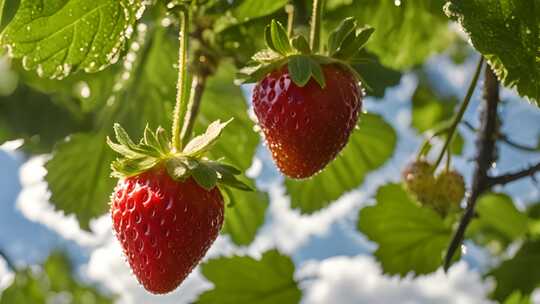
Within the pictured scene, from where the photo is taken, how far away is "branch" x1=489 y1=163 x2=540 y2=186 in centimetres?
138

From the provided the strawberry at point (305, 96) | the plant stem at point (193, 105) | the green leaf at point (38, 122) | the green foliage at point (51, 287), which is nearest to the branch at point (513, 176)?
the strawberry at point (305, 96)

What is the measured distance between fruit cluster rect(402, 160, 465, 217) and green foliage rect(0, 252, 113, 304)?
148cm

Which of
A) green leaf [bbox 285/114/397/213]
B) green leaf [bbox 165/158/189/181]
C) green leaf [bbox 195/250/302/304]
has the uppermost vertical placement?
green leaf [bbox 165/158/189/181]

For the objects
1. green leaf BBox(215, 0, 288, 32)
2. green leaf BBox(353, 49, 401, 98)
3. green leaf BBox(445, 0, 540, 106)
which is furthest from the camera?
green leaf BBox(353, 49, 401, 98)

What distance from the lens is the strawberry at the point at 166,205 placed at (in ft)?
3.64

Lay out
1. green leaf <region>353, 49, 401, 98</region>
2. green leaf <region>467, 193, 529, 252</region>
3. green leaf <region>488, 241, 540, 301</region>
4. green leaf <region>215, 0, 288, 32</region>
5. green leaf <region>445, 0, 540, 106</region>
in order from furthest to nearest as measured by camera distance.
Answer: green leaf <region>467, 193, 529, 252</region> < green leaf <region>488, 241, 540, 301</region> < green leaf <region>353, 49, 401, 98</region> < green leaf <region>215, 0, 288, 32</region> < green leaf <region>445, 0, 540, 106</region>

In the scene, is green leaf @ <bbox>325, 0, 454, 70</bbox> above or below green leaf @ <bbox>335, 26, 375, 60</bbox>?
below

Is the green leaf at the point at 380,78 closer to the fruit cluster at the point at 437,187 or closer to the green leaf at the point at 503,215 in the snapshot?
the fruit cluster at the point at 437,187

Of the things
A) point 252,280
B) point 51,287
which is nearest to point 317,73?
point 252,280

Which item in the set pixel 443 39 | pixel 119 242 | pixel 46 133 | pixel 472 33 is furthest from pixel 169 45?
pixel 443 39

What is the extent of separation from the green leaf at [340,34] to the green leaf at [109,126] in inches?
21.0

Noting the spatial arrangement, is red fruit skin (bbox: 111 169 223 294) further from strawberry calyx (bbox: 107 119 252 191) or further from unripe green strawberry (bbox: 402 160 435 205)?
unripe green strawberry (bbox: 402 160 435 205)

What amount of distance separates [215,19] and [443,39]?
1.08m

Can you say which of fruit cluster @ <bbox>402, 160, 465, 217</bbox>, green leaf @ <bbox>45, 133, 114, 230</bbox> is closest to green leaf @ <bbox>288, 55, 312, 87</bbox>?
fruit cluster @ <bbox>402, 160, 465, 217</bbox>
